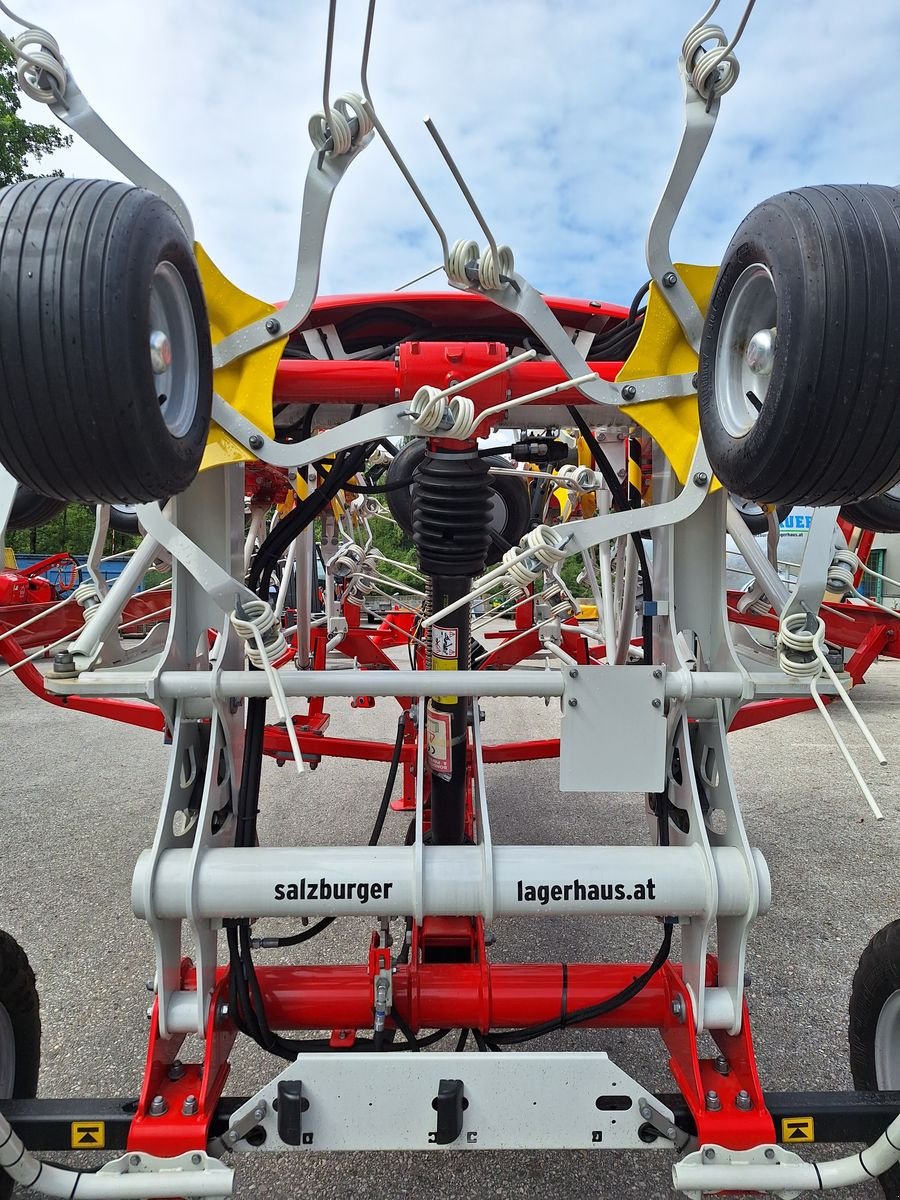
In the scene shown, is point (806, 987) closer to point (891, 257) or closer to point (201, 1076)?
point (201, 1076)

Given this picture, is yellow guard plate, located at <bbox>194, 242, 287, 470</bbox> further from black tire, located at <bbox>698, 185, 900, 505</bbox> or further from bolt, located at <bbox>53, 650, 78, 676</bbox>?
black tire, located at <bbox>698, 185, 900, 505</bbox>

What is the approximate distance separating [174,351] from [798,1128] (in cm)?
201

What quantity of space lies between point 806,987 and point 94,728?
6.07 m

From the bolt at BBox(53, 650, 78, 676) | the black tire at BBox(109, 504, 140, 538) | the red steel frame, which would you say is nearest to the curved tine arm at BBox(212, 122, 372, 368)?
the red steel frame

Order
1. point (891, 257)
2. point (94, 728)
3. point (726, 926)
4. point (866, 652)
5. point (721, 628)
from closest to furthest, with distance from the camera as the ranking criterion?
point (891, 257), point (726, 926), point (721, 628), point (866, 652), point (94, 728)

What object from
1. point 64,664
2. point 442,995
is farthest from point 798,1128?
point 64,664

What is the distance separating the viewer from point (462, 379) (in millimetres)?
1771

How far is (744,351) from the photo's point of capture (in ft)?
5.10

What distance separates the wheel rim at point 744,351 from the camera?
56.4 inches

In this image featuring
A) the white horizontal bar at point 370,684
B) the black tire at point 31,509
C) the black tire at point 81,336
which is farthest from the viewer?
the black tire at point 31,509

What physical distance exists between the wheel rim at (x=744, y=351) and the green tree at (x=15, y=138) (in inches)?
690

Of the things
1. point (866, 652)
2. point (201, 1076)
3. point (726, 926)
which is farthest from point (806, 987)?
point (201, 1076)

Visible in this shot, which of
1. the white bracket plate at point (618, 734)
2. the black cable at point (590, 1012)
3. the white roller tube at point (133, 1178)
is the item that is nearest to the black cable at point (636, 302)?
the white bracket plate at point (618, 734)

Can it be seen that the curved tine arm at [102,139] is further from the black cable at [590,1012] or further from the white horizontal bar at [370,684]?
the black cable at [590,1012]
